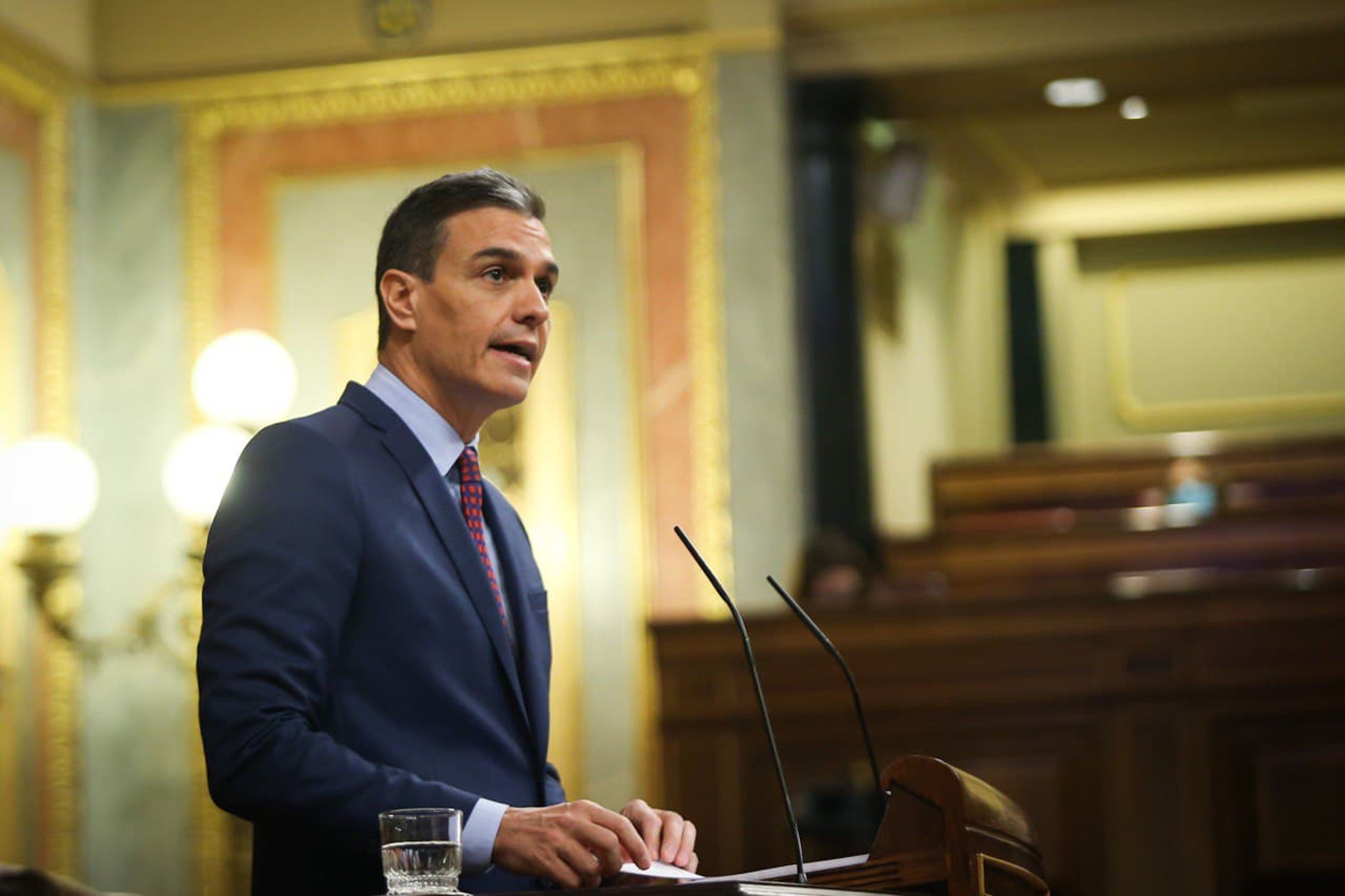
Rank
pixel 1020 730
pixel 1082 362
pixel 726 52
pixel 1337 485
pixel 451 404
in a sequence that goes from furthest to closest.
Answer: pixel 1082 362 → pixel 1337 485 → pixel 726 52 → pixel 1020 730 → pixel 451 404

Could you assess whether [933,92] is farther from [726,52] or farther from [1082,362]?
[1082,362]

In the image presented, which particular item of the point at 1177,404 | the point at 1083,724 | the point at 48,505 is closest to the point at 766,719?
the point at 1083,724

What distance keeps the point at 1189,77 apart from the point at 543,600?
5.99 meters

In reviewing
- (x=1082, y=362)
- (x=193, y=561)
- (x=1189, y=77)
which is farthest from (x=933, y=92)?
(x=1082, y=362)

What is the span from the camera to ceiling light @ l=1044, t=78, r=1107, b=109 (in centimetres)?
732

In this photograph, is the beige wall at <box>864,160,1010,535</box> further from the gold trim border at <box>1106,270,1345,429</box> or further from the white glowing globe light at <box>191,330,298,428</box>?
the white glowing globe light at <box>191,330,298,428</box>

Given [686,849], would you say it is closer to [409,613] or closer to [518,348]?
[409,613]

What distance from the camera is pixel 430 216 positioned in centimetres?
196

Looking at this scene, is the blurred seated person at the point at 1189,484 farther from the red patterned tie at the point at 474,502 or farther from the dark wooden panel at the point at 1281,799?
the red patterned tie at the point at 474,502

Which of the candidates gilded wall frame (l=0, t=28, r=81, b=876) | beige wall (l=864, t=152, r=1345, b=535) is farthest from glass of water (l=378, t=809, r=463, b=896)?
beige wall (l=864, t=152, r=1345, b=535)

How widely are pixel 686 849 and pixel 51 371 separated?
214 inches

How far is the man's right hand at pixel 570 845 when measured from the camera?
154 cm

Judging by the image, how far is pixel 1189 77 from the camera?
733cm

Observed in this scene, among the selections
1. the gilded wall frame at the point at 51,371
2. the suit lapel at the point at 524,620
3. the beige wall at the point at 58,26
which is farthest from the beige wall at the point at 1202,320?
the suit lapel at the point at 524,620
